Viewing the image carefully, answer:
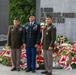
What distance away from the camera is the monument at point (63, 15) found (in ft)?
43.7

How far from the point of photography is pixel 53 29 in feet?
28.4

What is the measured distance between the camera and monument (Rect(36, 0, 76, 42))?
1333 centimetres

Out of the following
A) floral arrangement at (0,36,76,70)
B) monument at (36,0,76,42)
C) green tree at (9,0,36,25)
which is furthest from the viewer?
green tree at (9,0,36,25)

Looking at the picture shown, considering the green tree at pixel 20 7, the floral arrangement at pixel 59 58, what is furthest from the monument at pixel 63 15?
the green tree at pixel 20 7

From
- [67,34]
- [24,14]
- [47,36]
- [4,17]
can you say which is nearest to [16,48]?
[47,36]

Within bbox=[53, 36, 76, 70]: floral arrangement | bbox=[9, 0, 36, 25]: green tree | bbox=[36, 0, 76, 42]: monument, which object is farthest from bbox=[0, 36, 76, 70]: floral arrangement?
bbox=[9, 0, 36, 25]: green tree

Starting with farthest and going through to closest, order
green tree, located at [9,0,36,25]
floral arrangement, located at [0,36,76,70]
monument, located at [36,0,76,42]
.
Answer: green tree, located at [9,0,36,25]
monument, located at [36,0,76,42]
floral arrangement, located at [0,36,76,70]

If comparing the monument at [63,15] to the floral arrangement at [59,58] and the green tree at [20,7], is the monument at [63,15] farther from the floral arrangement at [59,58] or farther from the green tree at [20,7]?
the green tree at [20,7]

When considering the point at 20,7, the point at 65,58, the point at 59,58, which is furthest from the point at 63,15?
the point at 20,7

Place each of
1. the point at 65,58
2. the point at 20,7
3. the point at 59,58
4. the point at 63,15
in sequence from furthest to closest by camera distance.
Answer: the point at 20,7 → the point at 63,15 → the point at 59,58 → the point at 65,58

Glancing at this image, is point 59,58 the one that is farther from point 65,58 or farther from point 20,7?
point 20,7

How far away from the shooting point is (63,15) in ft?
43.7

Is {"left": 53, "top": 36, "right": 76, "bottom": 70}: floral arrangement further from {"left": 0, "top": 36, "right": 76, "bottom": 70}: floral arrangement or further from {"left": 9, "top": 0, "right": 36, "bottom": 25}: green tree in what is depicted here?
{"left": 9, "top": 0, "right": 36, "bottom": 25}: green tree

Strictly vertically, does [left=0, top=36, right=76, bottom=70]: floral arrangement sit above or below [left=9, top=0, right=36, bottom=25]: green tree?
below
